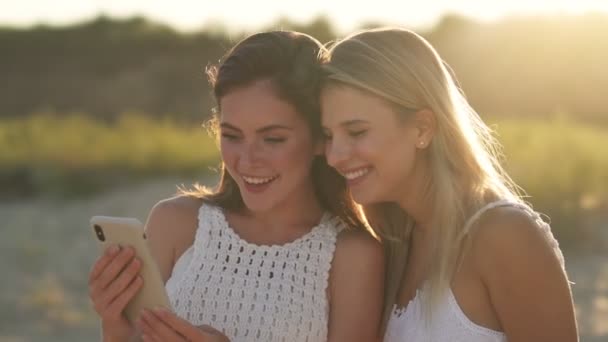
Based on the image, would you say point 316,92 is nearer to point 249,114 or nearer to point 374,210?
point 249,114

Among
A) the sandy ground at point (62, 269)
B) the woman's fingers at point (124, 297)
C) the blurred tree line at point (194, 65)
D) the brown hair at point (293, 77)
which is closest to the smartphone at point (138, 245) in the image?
the woman's fingers at point (124, 297)

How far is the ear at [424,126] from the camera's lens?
136 inches

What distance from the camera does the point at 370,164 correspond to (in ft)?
11.3

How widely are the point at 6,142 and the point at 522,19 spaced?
17.3 m

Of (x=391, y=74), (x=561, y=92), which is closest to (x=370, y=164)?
(x=391, y=74)

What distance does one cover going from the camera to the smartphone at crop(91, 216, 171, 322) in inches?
127

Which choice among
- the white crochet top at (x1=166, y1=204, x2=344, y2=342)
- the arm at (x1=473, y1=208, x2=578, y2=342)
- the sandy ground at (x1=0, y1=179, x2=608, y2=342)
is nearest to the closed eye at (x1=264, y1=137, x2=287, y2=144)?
the white crochet top at (x1=166, y1=204, x2=344, y2=342)

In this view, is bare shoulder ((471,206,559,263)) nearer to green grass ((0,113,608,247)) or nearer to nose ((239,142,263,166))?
nose ((239,142,263,166))

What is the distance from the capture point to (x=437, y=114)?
136 inches

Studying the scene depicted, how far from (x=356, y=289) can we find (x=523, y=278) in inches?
21.4

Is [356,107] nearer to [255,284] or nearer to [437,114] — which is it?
[437,114]

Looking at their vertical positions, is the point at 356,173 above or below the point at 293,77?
below

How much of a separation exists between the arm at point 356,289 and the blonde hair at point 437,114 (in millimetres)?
105

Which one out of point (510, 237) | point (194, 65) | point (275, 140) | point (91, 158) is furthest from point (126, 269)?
point (194, 65)
